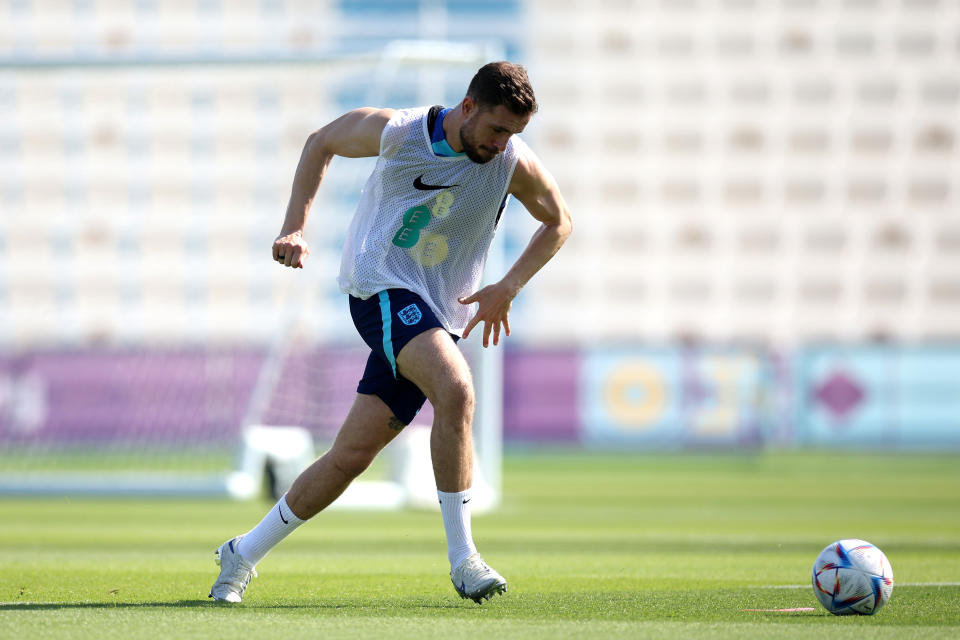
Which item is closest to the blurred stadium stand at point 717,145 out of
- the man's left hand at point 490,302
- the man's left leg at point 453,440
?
the man's left hand at point 490,302

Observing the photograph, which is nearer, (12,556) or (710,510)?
(12,556)

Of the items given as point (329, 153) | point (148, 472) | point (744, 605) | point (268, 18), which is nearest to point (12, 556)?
point (329, 153)

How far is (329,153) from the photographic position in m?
5.63

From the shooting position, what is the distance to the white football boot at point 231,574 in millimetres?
5543

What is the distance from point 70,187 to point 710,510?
16.4 metres

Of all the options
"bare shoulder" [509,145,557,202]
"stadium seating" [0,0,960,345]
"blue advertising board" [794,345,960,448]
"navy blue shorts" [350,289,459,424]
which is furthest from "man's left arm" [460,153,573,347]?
"stadium seating" [0,0,960,345]

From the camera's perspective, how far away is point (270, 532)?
218 inches

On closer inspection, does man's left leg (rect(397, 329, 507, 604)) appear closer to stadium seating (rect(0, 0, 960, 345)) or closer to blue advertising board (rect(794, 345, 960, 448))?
blue advertising board (rect(794, 345, 960, 448))

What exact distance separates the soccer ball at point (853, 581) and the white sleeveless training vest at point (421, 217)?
1615 mm

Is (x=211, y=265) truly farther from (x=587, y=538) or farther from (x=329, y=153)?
(x=329, y=153)

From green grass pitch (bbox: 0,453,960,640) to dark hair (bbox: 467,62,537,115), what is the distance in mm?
1755

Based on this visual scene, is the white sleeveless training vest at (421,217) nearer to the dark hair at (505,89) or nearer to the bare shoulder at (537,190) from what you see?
the bare shoulder at (537,190)

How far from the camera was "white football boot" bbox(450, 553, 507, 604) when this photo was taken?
5160mm

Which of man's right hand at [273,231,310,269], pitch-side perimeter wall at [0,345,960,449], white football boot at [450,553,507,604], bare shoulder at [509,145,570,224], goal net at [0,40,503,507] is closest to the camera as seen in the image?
white football boot at [450,553,507,604]
